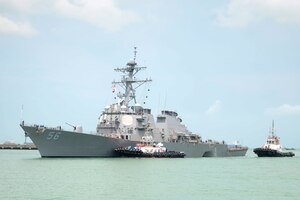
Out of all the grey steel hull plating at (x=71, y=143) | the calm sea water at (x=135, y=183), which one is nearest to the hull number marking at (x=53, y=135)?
the grey steel hull plating at (x=71, y=143)

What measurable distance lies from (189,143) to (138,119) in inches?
427

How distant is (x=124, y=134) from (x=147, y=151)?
10.8 ft

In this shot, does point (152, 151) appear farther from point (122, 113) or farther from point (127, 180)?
point (127, 180)

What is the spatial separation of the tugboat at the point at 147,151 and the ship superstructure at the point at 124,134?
603 mm

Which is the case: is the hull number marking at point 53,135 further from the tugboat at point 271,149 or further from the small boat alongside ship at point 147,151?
the tugboat at point 271,149

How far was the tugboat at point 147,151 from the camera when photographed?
2030 inches

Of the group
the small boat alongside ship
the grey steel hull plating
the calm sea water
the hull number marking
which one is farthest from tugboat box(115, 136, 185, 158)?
the calm sea water

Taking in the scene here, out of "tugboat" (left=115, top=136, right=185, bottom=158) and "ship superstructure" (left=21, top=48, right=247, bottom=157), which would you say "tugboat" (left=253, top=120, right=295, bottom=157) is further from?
"tugboat" (left=115, top=136, right=185, bottom=158)

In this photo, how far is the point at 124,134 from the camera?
53.9 m

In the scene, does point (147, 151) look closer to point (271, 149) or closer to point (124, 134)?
point (124, 134)

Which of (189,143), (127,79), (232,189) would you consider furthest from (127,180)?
(189,143)

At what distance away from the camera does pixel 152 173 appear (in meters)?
36.8

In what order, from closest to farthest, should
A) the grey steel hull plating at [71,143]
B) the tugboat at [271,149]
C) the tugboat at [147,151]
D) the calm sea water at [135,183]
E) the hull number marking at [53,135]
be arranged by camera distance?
1. the calm sea water at [135,183]
2. the hull number marking at [53,135]
3. the grey steel hull plating at [71,143]
4. the tugboat at [147,151]
5. the tugboat at [271,149]

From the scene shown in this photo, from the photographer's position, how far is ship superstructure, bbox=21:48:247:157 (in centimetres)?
4747
